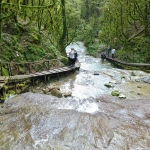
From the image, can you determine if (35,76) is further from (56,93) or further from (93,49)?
(93,49)

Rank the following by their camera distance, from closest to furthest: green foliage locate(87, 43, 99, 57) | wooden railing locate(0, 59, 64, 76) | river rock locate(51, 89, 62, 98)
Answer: river rock locate(51, 89, 62, 98), wooden railing locate(0, 59, 64, 76), green foliage locate(87, 43, 99, 57)

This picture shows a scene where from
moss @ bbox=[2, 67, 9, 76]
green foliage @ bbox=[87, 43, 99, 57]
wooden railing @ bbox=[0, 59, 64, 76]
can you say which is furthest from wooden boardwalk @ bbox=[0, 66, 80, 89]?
green foliage @ bbox=[87, 43, 99, 57]

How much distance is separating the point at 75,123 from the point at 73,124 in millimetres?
112

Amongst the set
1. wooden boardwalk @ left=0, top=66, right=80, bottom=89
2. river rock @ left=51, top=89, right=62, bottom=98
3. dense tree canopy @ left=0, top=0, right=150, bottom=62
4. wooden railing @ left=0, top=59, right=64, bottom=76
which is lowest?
river rock @ left=51, top=89, right=62, bottom=98

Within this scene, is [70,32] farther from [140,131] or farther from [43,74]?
[140,131]

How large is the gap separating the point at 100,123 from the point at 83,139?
1314 millimetres

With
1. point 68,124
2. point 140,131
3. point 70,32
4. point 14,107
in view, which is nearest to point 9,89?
point 14,107

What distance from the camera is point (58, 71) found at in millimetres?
15422

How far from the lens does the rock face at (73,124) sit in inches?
247

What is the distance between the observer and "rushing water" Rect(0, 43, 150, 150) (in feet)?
20.5

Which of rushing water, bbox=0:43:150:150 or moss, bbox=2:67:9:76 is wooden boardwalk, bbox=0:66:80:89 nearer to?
moss, bbox=2:67:9:76

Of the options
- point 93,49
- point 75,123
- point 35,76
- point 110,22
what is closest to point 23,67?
point 35,76

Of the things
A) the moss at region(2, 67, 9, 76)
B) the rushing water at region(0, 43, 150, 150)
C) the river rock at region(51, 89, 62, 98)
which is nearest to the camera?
the rushing water at region(0, 43, 150, 150)

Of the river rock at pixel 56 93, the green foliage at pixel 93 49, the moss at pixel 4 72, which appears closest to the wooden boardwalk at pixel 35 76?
the moss at pixel 4 72
